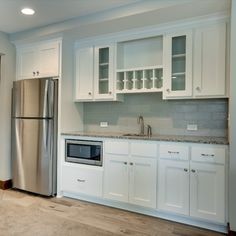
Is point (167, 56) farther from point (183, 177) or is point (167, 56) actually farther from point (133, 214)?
point (133, 214)

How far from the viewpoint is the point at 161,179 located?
9.00ft

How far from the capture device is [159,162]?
275 centimetres

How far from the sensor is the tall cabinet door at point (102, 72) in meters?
3.52

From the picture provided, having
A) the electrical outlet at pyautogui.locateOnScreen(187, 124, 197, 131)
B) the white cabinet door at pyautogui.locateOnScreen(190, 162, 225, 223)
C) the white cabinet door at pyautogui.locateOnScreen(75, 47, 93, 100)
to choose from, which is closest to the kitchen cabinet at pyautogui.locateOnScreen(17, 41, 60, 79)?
the white cabinet door at pyautogui.locateOnScreen(75, 47, 93, 100)

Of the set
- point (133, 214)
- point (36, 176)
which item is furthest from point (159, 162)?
point (36, 176)

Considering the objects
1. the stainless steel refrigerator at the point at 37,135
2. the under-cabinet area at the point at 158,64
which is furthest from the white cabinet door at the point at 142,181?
the stainless steel refrigerator at the point at 37,135

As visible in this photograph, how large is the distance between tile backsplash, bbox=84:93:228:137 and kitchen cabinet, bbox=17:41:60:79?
2.78 feet

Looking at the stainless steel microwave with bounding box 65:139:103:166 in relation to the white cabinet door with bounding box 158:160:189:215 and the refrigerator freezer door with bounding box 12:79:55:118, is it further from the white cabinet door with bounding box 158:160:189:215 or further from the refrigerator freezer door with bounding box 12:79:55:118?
the white cabinet door with bounding box 158:160:189:215

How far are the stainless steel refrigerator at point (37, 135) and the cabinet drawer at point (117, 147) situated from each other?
891 millimetres

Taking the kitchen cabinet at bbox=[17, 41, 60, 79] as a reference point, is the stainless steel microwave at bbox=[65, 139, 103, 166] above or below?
below

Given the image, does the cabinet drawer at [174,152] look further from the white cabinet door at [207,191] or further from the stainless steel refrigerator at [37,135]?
the stainless steel refrigerator at [37,135]

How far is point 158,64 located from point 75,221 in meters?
2.36

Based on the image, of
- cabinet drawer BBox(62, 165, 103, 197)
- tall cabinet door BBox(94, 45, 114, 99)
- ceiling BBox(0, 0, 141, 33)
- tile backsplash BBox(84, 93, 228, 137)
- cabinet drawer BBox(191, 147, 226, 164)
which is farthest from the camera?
tall cabinet door BBox(94, 45, 114, 99)

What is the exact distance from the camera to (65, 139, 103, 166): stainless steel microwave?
10.4 ft
